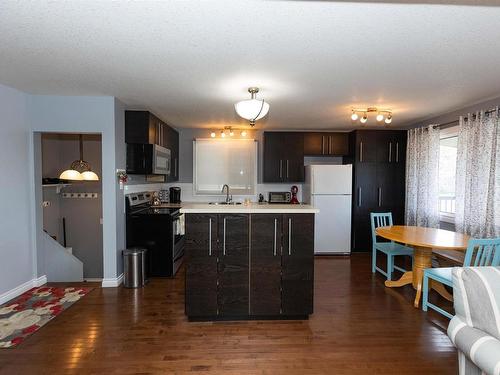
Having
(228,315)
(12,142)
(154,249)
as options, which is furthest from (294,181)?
(12,142)

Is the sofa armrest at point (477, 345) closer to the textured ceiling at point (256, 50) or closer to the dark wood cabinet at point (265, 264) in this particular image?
the dark wood cabinet at point (265, 264)

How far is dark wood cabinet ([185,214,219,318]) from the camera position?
113 inches

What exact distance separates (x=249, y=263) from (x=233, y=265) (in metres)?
0.16

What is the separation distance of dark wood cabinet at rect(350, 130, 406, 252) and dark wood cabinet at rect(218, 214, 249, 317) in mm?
3315

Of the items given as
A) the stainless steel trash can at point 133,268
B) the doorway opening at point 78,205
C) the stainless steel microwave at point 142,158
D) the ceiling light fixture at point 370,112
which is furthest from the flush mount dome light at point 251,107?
the doorway opening at point 78,205

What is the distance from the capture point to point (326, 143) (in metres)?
5.83

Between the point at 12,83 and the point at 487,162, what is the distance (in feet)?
18.0

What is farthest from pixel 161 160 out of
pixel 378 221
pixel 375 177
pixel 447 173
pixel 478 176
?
pixel 447 173

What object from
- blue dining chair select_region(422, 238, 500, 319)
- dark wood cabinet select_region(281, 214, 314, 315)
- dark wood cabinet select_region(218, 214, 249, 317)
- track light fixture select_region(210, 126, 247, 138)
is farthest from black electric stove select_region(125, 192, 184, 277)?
blue dining chair select_region(422, 238, 500, 319)

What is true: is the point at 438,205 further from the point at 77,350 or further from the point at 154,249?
the point at 77,350

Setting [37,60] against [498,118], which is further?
[498,118]

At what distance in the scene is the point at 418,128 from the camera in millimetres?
4988

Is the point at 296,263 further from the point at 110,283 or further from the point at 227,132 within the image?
the point at 227,132

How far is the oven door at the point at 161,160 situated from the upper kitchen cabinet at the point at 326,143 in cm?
264
